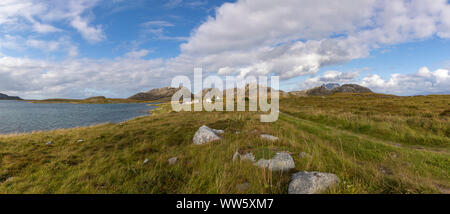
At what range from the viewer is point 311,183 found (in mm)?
3879

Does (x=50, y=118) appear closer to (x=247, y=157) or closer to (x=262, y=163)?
(x=247, y=157)

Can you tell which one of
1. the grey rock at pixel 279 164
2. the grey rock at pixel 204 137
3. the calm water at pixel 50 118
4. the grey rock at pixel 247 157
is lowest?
the calm water at pixel 50 118

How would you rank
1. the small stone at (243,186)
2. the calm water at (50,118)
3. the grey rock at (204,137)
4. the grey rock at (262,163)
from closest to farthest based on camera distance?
1. the small stone at (243,186)
2. the grey rock at (262,163)
3. the grey rock at (204,137)
4. the calm water at (50,118)

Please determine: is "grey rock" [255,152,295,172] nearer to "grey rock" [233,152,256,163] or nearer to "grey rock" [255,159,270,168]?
"grey rock" [255,159,270,168]

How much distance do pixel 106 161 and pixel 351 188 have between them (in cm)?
911

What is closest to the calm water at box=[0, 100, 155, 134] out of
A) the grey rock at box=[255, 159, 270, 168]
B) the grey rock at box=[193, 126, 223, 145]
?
the grey rock at box=[193, 126, 223, 145]

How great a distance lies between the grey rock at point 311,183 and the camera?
378cm

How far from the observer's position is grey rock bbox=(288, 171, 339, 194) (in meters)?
3.78

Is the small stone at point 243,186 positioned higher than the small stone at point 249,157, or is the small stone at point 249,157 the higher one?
the small stone at point 249,157

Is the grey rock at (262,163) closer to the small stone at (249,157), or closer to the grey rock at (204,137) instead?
the small stone at (249,157)

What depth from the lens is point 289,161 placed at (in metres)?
5.18

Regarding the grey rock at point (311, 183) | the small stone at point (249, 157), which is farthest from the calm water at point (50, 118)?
the grey rock at point (311, 183)

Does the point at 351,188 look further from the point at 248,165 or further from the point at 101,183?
the point at 101,183
